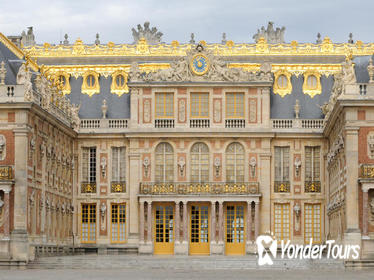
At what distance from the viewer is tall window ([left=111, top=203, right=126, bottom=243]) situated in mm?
56531

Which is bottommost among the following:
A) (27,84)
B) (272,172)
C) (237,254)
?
(237,254)

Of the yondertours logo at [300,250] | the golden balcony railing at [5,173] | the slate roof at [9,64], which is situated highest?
the slate roof at [9,64]

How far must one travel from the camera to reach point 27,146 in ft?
146

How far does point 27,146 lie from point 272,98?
18774 millimetres

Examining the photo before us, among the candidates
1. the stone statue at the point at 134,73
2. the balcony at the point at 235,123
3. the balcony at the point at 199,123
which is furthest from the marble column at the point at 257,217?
the stone statue at the point at 134,73

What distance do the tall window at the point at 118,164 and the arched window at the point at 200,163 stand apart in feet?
14.1

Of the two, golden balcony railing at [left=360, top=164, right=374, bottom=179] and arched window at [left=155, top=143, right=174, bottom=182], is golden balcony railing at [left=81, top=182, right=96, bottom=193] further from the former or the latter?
golden balcony railing at [left=360, top=164, right=374, bottom=179]

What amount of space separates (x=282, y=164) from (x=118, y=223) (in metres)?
10.6

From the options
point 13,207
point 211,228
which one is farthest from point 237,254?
point 13,207

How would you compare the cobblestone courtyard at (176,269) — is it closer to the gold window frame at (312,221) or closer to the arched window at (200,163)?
the arched window at (200,163)

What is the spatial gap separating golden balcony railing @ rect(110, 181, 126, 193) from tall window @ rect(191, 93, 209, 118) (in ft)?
19.6

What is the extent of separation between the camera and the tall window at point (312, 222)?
5609 centimetres

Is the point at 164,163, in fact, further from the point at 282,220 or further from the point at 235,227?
the point at 282,220

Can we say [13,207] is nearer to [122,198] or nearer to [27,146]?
[27,146]
